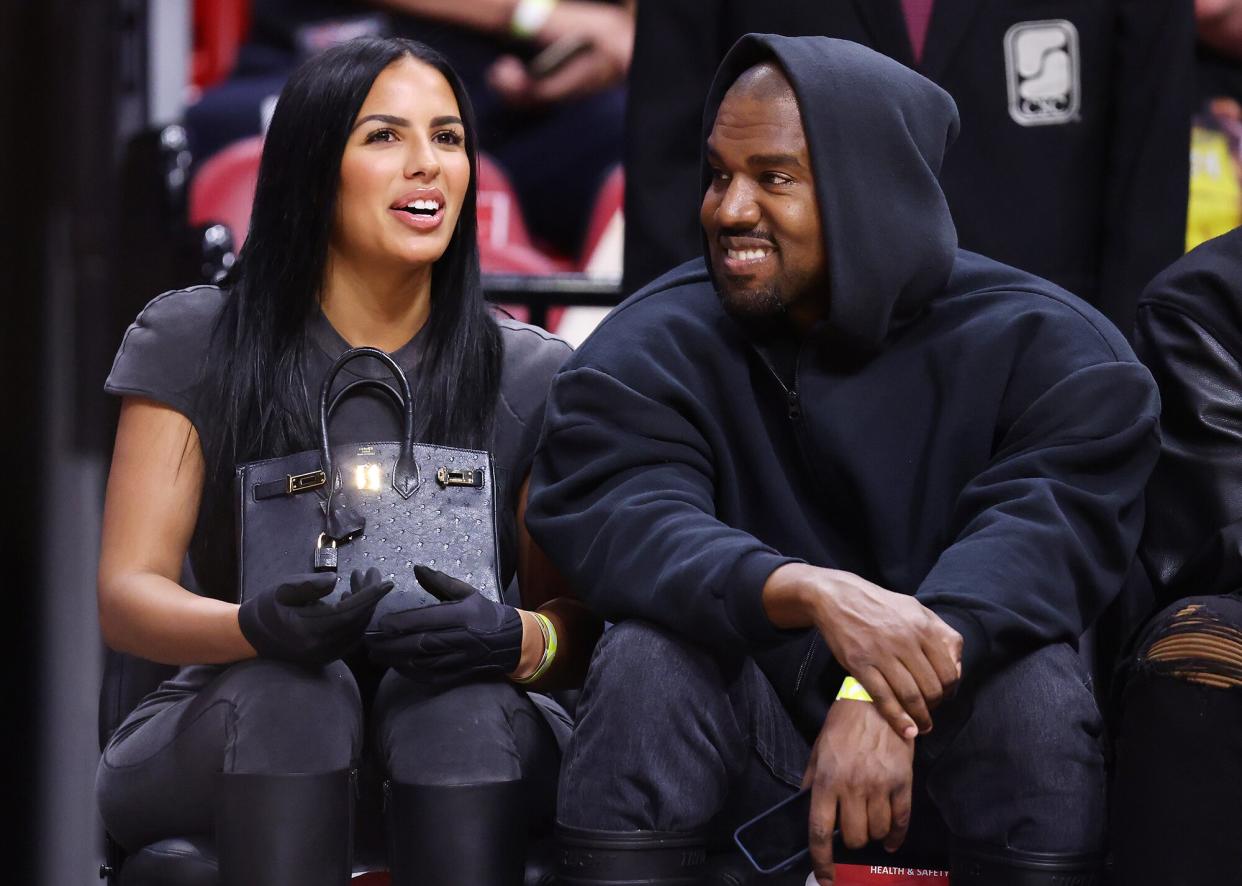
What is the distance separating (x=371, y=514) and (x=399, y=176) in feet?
1.36

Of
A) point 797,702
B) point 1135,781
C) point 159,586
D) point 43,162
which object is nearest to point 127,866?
point 159,586

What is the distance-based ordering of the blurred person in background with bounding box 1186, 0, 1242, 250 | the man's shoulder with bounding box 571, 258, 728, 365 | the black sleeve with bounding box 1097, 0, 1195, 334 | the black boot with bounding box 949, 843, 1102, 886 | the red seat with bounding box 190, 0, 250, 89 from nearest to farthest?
the black boot with bounding box 949, 843, 1102, 886
the man's shoulder with bounding box 571, 258, 728, 365
the black sleeve with bounding box 1097, 0, 1195, 334
the blurred person in background with bounding box 1186, 0, 1242, 250
the red seat with bounding box 190, 0, 250, 89

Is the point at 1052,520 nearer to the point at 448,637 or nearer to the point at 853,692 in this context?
the point at 853,692

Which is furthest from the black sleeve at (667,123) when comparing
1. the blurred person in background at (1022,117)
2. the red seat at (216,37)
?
the red seat at (216,37)

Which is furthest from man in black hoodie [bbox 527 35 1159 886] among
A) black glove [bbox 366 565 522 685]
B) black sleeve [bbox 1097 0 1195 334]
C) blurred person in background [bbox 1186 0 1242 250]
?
blurred person in background [bbox 1186 0 1242 250]

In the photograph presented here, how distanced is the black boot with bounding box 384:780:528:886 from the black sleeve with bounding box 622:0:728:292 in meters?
1.01

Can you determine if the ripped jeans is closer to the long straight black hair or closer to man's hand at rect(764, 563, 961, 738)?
man's hand at rect(764, 563, 961, 738)

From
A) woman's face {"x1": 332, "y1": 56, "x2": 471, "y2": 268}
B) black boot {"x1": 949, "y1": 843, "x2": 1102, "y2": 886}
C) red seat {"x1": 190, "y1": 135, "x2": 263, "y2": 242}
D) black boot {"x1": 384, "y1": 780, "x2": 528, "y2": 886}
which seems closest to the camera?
black boot {"x1": 949, "y1": 843, "x2": 1102, "y2": 886}

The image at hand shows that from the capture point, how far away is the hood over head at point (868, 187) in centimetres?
198

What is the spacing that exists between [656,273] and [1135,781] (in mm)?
1148

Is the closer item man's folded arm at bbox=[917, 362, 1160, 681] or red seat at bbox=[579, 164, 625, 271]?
man's folded arm at bbox=[917, 362, 1160, 681]

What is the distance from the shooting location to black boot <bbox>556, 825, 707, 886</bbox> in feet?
5.64

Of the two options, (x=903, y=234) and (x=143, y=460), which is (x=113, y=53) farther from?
(x=903, y=234)

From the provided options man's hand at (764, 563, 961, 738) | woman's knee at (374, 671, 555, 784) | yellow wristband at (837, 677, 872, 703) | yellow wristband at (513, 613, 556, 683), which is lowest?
woman's knee at (374, 671, 555, 784)
